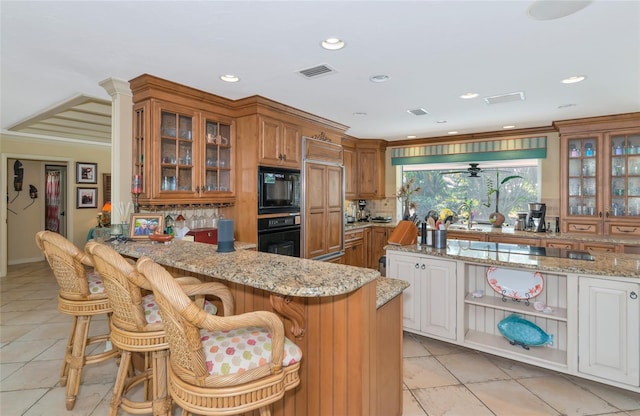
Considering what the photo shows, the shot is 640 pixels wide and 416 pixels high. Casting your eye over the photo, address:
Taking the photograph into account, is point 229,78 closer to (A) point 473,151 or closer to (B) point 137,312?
(B) point 137,312

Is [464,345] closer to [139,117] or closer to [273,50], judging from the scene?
[273,50]

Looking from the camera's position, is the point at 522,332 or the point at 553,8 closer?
the point at 553,8

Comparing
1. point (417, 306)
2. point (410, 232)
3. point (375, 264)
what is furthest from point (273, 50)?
point (375, 264)

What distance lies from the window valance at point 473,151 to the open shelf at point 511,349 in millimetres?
3444

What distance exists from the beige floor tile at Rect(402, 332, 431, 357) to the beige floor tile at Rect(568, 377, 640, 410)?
1.11 metres

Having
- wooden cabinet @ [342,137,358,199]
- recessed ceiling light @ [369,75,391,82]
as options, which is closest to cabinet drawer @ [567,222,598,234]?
wooden cabinet @ [342,137,358,199]

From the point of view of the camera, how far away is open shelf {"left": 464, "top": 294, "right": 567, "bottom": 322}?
2.54 m

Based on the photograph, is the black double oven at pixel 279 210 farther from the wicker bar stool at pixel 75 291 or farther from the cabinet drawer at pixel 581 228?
the cabinet drawer at pixel 581 228

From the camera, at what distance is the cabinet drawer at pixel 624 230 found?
13.8ft

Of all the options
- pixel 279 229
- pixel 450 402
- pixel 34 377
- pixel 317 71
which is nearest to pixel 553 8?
pixel 317 71

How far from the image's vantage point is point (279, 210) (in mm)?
3887

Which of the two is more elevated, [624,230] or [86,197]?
[86,197]

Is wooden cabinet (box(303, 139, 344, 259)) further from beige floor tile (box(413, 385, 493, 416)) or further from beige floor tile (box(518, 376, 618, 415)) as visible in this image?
beige floor tile (box(518, 376, 618, 415))

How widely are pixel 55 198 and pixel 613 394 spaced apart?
9.45 meters
